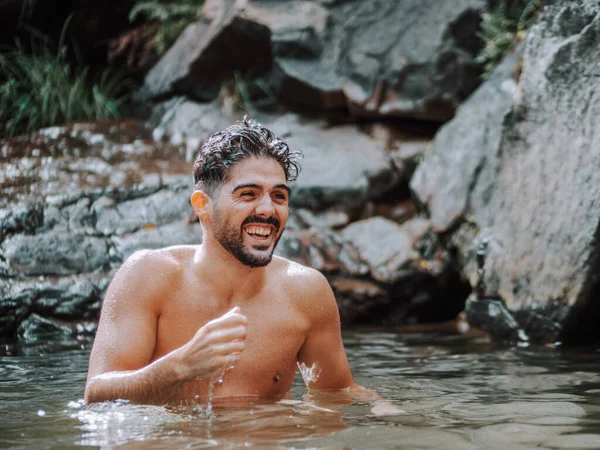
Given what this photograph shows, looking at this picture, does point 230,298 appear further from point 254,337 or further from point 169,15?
point 169,15

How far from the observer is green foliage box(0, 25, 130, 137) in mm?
9641

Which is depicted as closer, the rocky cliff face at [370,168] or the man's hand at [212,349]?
the man's hand at [212,349]

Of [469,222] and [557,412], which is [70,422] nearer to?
[557,412]

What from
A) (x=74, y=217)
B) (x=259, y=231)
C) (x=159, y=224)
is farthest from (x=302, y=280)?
(x=74, y=217)

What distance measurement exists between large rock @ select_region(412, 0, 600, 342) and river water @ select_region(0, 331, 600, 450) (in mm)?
554

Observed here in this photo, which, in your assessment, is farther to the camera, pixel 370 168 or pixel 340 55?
pixel 340 55

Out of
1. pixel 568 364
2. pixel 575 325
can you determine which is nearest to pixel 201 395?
pixel 568 364

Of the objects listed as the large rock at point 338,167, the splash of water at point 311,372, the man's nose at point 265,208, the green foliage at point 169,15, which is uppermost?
the green foliage at point 169,15

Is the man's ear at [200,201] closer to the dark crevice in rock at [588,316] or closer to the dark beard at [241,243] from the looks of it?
the dark beard at [241,243]

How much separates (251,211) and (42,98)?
715cm

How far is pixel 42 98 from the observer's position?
32.1 ft

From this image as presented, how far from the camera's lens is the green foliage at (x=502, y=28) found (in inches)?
341

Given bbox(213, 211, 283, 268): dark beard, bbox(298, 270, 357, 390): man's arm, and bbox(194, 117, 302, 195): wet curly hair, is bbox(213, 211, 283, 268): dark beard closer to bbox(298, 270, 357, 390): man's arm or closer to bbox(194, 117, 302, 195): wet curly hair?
bbox(194, 117, 302, 195): wet curly hair

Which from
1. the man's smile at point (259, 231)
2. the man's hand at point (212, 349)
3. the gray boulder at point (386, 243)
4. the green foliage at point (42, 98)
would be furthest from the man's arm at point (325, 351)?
the green foliage at point (42, 98)
